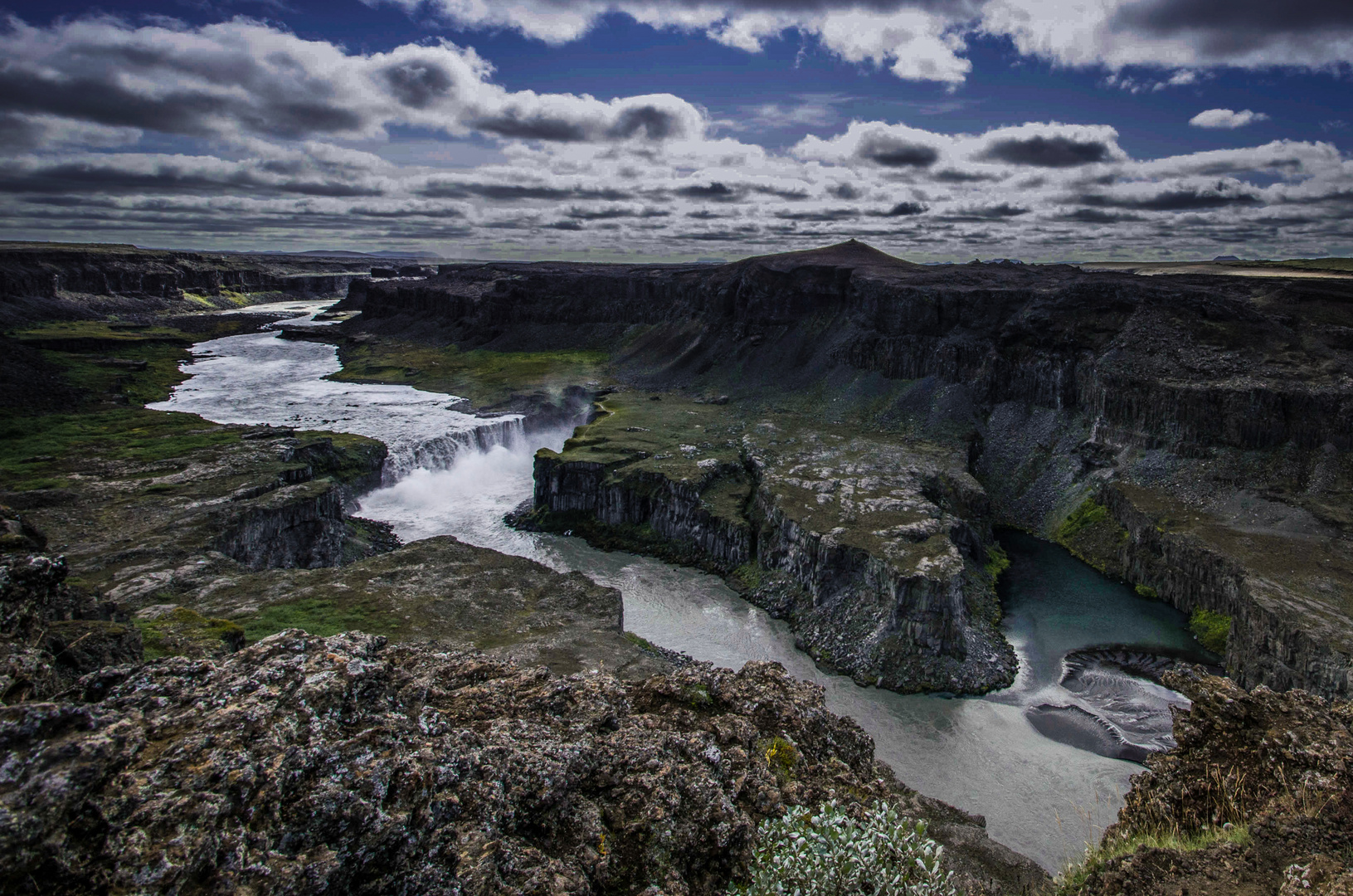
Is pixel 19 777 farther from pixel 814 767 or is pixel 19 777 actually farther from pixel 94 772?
pixel 814 767

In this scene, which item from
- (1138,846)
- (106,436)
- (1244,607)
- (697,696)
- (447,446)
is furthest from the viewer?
(447,446)

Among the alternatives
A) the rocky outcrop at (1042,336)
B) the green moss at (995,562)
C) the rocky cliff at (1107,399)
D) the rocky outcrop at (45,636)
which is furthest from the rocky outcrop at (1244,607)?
the rocky outcrop at (45,636)

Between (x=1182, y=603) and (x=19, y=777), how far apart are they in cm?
7549

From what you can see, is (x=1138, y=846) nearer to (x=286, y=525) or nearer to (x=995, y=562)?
(x=995, y=562)

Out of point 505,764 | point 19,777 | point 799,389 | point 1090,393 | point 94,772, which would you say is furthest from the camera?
point 799,389

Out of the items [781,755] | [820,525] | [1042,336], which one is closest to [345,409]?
[820,525]

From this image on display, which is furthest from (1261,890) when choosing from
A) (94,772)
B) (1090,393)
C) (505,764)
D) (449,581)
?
(1090,393)

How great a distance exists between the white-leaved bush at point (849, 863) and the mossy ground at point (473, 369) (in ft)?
416

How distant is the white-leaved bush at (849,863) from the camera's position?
11758 millimetres

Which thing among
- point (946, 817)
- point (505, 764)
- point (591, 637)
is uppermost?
point (505, 764)

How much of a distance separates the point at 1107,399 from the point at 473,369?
133 meters

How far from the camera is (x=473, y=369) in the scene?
166 m

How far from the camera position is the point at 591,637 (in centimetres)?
4316

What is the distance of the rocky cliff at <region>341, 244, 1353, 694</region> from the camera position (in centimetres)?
5859
